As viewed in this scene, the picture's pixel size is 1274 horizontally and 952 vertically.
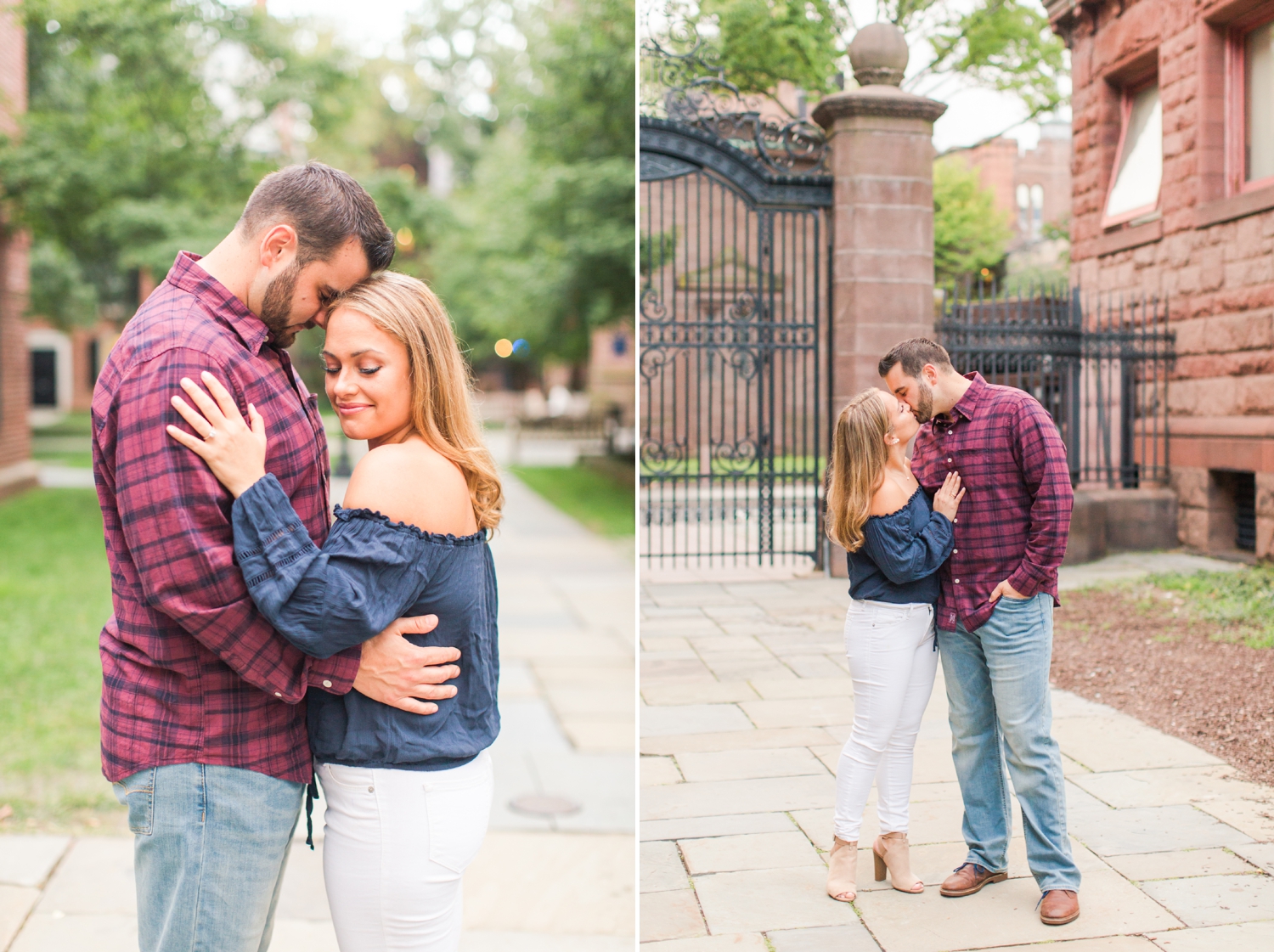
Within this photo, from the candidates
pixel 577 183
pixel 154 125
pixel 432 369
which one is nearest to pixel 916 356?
pixel 432 369

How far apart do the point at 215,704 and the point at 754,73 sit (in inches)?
103

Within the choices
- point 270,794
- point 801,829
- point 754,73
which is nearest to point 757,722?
point 801,829

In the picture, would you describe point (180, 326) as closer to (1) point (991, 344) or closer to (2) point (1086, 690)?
(1) point (991, 344)

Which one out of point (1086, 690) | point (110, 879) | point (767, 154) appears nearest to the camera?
point (1086, 690)

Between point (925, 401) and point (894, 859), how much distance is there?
1195 millimetres

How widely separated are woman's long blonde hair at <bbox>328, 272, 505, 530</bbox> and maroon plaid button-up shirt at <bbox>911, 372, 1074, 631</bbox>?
1220mm

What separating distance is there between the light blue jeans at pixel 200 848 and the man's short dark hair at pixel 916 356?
1.71m

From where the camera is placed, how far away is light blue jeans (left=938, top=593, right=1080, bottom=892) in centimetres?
288

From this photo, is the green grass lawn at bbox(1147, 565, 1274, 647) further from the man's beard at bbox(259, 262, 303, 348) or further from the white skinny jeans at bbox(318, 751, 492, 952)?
the man's beard at bbox(259, 262, 303, 348)

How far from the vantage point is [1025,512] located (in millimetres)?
2887

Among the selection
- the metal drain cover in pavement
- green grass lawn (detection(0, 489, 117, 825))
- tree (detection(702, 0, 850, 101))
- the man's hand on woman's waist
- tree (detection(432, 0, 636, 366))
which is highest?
tree (detection(432, 0, 636, 366))

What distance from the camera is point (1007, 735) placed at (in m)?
3.03

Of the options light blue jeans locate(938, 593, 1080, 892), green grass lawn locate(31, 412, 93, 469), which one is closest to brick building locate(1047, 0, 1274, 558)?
light blue jeans locate(938, 593, 1080, 892)

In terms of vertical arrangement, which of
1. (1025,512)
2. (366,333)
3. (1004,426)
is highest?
(366,333)
